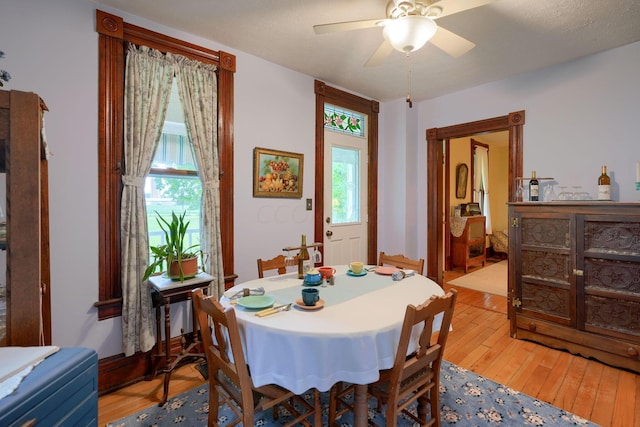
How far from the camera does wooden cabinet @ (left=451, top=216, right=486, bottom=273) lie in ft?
17.8

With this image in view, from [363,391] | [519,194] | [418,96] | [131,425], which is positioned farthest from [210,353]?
[418,96]

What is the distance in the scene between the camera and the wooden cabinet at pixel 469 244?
5422 millimetres

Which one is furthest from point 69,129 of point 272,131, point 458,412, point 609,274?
point 609,274

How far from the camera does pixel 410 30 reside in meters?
1.62

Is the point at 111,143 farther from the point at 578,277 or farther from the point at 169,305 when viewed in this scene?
the point at 578,277

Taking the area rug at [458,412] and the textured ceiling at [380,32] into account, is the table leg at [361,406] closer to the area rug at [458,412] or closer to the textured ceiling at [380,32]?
the area rug at [458,412]

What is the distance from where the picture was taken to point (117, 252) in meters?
2.19

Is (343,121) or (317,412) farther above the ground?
(343,121)

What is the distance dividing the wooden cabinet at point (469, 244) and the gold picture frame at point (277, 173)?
11.8ft

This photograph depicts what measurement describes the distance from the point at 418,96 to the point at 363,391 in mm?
3671

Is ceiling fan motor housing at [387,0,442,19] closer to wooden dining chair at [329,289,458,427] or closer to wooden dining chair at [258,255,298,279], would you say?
wooden dining chair at [329,289,458,427]

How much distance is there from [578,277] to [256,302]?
2.71 m

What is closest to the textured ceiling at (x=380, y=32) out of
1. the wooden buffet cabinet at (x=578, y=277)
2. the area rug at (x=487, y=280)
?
the wooden buffet cabinet at (x=578, y=277)

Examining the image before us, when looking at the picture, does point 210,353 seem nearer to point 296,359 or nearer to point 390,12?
point 296,359
